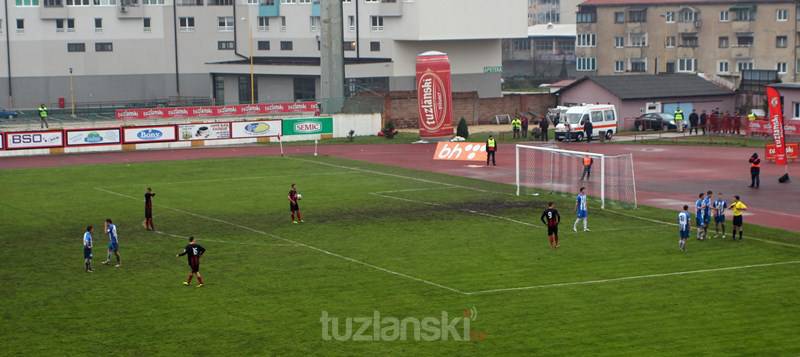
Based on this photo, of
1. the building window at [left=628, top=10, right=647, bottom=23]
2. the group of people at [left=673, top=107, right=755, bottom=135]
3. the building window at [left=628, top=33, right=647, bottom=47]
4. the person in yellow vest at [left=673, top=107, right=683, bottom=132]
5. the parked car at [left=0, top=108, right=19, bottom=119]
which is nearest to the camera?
the group of people at [left=673, top=107, right=755, bottom=135]

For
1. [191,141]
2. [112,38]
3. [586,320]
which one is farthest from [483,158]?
[112,38]

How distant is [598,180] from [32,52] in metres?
79.1

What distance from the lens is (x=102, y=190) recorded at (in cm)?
5738

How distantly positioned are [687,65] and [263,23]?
47878mm

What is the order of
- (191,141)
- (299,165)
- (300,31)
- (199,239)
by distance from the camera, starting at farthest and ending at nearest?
(300,31)
(191,141)
(299,165)
(199,239)

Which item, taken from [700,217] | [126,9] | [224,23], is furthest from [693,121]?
[126,9]

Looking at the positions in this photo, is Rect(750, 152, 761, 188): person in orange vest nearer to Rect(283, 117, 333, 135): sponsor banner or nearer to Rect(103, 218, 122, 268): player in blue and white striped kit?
Rect(103, 218, 122, 268): player in blue and white striped kit

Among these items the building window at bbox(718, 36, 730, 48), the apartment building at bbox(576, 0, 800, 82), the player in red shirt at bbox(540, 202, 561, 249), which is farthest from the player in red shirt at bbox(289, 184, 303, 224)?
the building window at bbox(718, 36, 730, 48)

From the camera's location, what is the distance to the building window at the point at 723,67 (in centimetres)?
12338

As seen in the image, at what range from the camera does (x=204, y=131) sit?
80.8 metres

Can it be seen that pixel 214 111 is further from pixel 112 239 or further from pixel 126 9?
pixel 112 239

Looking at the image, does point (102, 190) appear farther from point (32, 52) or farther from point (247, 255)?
point (32, 52)

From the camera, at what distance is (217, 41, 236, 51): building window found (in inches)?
4806

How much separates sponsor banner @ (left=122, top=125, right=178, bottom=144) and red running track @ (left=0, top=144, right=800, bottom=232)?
4.56 ft
